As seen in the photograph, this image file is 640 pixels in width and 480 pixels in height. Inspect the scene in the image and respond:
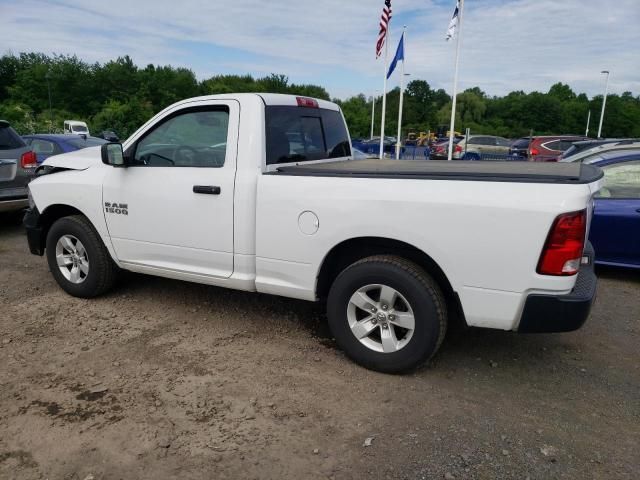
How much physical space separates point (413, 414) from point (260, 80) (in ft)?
274

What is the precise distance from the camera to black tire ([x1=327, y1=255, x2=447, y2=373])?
10.5 ft

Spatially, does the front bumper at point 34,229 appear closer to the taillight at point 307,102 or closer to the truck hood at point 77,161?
the truck hood at point 77,161

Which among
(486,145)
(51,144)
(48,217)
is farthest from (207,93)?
(48,217)

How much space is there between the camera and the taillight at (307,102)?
4336 millimetres

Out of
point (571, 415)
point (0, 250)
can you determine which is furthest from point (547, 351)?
point (0, 250)

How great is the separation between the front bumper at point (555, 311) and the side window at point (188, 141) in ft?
7.85

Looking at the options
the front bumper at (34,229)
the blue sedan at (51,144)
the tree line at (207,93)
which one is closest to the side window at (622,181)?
the front bumper at (34,229)

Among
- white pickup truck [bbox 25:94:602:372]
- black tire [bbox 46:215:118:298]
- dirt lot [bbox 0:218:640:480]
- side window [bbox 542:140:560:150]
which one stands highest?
side window [bbox 542:140:560:150]

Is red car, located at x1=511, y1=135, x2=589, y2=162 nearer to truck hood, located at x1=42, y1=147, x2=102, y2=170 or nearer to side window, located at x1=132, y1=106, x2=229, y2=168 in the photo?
side window, located at x1=132, y1=106, x2=229, y2=168

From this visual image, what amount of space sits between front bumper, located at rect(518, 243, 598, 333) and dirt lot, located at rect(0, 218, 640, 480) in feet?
1.84

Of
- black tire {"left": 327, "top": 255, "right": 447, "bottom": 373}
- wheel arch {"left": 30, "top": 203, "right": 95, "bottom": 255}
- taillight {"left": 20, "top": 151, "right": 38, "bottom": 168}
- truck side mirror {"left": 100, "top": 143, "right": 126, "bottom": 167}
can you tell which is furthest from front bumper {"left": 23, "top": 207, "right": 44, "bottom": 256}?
black tire {"left": 327, "top": 255, "right": 447, "bottom": 373}

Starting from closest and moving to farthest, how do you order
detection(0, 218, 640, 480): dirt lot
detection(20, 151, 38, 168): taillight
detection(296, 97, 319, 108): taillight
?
detection(0, 218, 640, 480): dirt lot → detection(296, 97, 319, 108): taillight → detection(20, 151, 38, 168): taillight

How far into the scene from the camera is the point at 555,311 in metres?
2.91

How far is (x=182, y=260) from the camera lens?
414 cm
